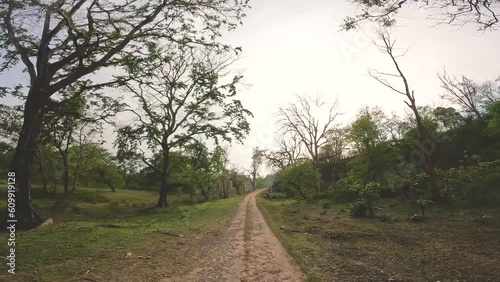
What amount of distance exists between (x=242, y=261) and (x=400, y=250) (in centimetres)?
441

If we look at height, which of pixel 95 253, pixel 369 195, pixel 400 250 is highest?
pixel 369 195

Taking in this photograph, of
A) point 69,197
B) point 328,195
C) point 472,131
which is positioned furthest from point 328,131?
point 69,197

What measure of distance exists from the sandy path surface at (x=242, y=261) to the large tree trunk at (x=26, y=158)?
22.9 ft

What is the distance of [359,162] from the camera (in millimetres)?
34281

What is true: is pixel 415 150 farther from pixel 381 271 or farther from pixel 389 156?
pixel 381 271

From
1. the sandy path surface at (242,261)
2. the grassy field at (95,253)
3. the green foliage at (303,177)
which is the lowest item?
the sandy path surface at (242,261)

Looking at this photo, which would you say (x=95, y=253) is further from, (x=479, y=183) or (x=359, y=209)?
(x=479, y=183)

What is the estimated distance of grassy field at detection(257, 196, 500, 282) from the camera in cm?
664

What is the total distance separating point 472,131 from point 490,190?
23.9 metres

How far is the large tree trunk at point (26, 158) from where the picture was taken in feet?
39.7

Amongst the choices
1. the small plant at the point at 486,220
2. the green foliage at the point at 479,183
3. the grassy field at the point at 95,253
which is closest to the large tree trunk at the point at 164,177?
the grassy field at the point at 95,253

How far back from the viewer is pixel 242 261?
26.9ft

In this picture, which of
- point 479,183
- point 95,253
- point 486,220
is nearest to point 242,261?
point 95,253

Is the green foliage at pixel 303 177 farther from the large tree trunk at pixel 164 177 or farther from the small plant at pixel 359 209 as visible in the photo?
the small plant at pixel 359 209
